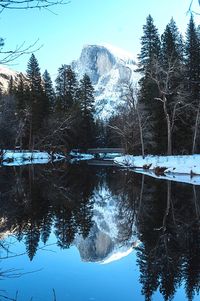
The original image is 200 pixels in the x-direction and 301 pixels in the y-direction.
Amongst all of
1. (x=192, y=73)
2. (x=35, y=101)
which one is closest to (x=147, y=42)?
(x=192, y=73)

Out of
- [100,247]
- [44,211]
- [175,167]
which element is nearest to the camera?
[100,247]

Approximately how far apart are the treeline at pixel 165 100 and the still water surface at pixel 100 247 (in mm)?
20113

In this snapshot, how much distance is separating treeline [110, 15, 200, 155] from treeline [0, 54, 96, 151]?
10.3 m

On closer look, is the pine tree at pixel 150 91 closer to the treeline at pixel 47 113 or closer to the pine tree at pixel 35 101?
the treeline at pixel 47 113

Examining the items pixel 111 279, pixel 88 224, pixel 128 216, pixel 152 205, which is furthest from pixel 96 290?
pixel 152 205

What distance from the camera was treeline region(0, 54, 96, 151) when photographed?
176 ft

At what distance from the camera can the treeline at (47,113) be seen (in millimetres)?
53781

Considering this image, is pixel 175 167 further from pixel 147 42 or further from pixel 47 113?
pixel 47 113

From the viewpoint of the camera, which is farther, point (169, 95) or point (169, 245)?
point (169, 95)

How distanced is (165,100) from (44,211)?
77.5 feet

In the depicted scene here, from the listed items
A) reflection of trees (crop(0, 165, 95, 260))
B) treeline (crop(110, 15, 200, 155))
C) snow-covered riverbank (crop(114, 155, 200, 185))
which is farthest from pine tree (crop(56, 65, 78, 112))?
reflection of trees (crop(0, 165, 95, 260))

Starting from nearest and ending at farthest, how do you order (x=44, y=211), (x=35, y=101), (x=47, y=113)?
1. (x=44, y=211)
2. (x=35, y=101)
3. (x=47, y=113)

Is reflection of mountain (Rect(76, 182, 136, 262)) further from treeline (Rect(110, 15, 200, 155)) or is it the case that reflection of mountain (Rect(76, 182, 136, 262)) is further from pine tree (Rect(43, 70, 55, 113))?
pine tree (Rect(43, 70, 55, 113))

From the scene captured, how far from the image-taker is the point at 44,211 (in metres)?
13.8
